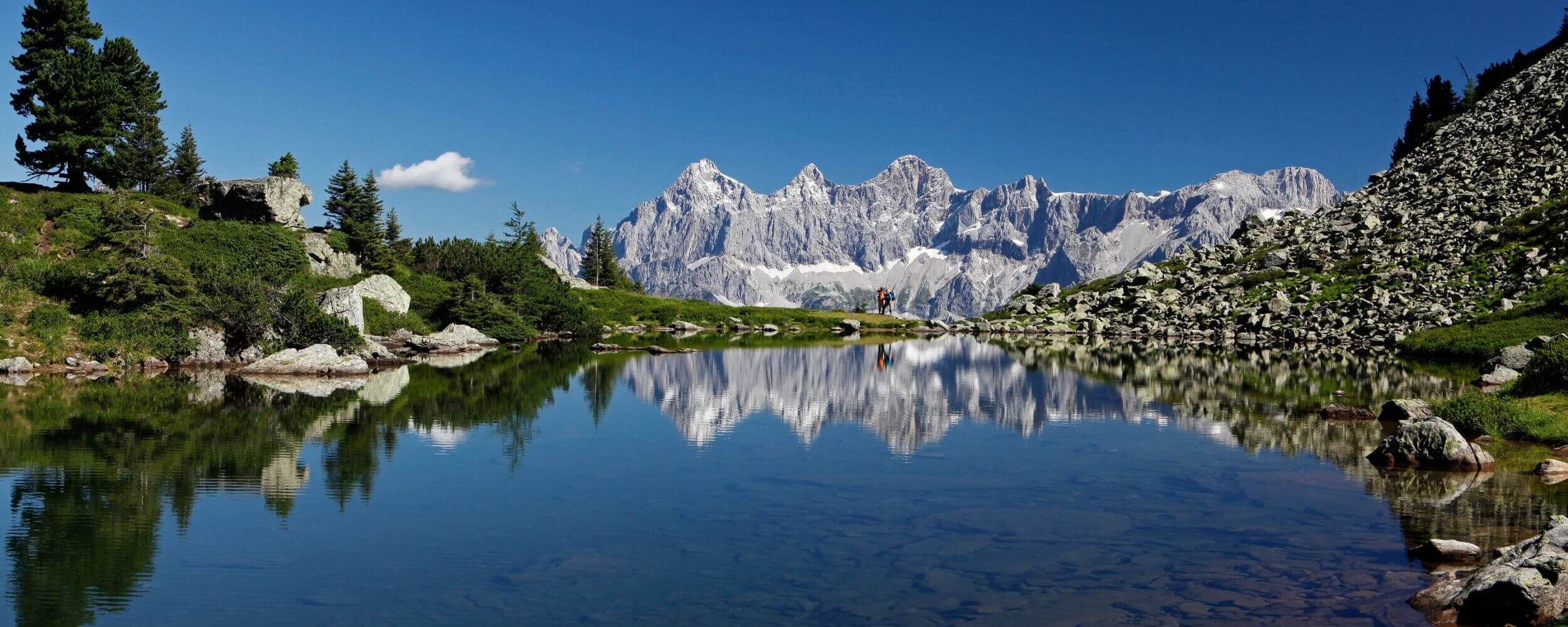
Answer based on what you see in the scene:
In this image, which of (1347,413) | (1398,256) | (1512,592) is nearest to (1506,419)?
(1347,413)

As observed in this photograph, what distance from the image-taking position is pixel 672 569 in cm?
1579

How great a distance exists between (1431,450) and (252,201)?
92.3 meters

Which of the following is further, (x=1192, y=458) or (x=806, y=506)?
(x=1192, y=458)

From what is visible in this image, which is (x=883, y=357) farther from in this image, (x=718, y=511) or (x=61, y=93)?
(x=61, y=93)

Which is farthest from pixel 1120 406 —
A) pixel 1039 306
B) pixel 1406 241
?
pixel 1039 306

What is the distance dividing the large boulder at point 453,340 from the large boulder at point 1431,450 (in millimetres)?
65188

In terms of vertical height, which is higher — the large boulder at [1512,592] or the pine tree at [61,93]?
the pine tree at [61,93]

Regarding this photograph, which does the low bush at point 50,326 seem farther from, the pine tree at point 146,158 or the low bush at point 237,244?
the pine tree at point 146,158

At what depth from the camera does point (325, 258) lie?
86.4m

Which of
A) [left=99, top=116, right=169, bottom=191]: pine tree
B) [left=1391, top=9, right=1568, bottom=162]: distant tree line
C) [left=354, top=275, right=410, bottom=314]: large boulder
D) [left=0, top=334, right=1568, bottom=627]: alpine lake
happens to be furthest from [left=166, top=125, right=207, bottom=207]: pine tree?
[left=1391, top=9, right=1568, bottom=162]: distant tree line

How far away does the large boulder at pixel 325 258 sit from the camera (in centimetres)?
8550

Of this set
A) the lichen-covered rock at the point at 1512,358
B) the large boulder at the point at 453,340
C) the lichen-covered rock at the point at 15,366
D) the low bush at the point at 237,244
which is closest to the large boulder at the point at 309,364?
the lichen-covered rock at the point at 15,366

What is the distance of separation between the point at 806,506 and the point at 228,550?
1174 cm

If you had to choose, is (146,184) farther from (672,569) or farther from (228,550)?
(672,569)
